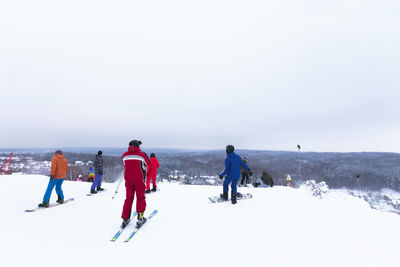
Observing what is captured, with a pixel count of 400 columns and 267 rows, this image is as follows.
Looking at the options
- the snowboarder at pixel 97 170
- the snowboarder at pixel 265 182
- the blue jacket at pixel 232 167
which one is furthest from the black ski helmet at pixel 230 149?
the snowboarder at pixel 265 182

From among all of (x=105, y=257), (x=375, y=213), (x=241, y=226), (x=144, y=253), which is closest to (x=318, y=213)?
(x=375, y=213)

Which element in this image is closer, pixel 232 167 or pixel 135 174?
pixel 135 174

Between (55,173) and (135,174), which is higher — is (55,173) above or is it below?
below

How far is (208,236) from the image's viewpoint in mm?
4117

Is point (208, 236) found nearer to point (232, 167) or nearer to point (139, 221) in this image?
point (139, 221)

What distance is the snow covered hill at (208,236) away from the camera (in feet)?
10.8

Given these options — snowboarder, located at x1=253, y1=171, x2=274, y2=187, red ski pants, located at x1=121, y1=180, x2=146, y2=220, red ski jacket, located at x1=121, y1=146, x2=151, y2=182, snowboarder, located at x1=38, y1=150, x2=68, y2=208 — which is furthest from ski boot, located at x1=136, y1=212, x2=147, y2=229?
snowboarder, located at x1=253, y1=171, x2=274, y2=187

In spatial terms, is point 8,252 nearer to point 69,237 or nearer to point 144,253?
point 69,237

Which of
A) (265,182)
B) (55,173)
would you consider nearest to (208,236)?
(55,173)

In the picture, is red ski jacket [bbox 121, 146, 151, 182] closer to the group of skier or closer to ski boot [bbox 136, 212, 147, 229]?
the group of skier

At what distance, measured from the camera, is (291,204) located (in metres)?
6.55

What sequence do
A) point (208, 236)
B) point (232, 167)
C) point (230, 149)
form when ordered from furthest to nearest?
1. point (230, 149)
2. point (232, 167)
3. point (208, 236)

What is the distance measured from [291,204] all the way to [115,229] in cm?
565

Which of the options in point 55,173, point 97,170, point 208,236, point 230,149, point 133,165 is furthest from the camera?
point 97,170
